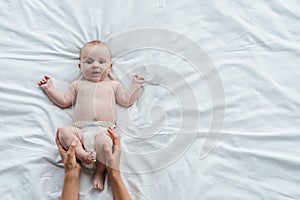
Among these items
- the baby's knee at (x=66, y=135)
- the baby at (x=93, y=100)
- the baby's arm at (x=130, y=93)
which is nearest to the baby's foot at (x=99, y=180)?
the baby at (x=93, y=100)

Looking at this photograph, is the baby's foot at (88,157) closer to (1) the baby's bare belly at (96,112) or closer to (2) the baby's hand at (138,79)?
(1) the baby's bare belly at (96,112)

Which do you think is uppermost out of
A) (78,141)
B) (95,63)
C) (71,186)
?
(95,63)

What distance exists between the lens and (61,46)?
137 cm

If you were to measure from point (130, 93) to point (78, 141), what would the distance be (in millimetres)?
221

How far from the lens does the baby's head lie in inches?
51.6

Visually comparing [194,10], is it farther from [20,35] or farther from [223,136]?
[20,35]

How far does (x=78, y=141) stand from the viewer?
1.19 metres

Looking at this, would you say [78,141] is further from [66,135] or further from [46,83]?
[46,83]

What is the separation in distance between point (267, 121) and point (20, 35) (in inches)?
33.1

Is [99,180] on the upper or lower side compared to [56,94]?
lower

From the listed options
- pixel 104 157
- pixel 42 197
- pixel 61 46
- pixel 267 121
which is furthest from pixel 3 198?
pixel 267 121

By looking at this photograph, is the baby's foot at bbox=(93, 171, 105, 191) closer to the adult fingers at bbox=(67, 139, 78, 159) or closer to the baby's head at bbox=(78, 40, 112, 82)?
the adult fingers at bbox=(67, 139, 78, 159)

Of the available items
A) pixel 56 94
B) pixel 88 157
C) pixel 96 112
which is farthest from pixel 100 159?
pixel 56 94

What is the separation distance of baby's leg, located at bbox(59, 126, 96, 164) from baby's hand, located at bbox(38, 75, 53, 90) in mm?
165
